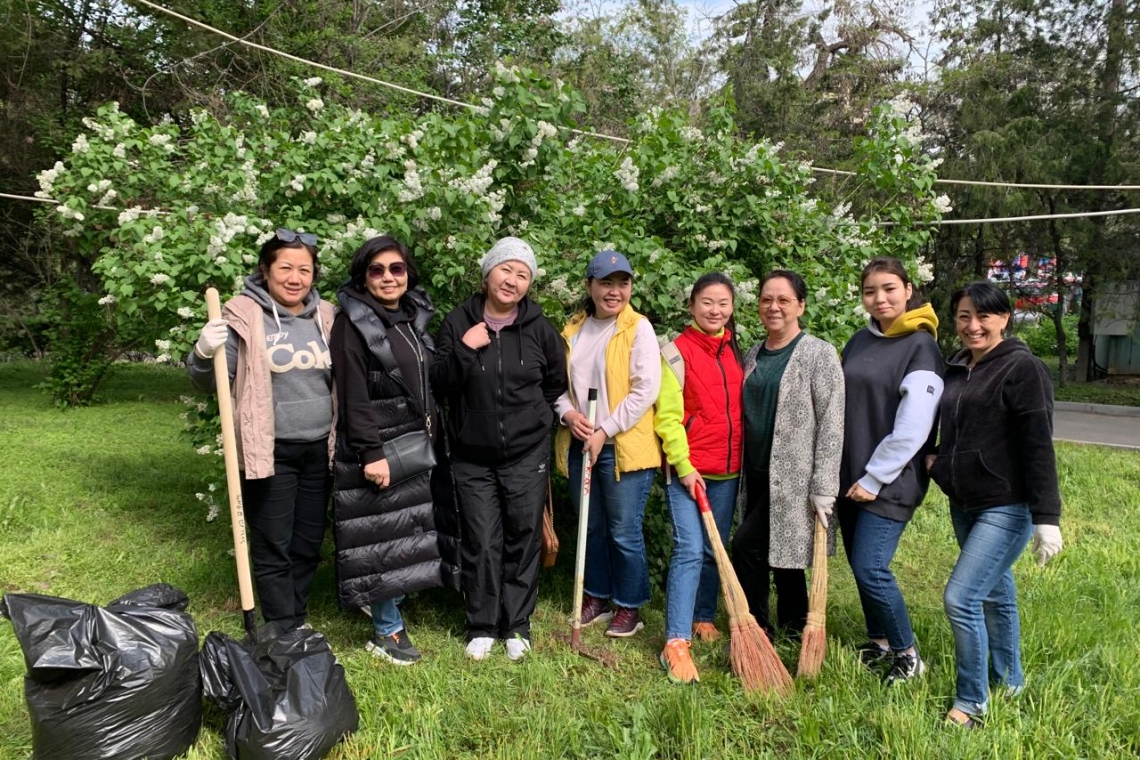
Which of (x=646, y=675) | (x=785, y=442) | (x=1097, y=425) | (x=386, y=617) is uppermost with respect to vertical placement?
(x=785, y=442)

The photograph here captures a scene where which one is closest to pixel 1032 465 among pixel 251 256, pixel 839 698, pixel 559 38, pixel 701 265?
pixel 839 698

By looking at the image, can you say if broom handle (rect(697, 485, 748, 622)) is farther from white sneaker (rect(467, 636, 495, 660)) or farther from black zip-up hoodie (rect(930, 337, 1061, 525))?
white sneaker (rect(467, 636, 495, 660))

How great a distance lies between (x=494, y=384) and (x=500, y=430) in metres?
0.21

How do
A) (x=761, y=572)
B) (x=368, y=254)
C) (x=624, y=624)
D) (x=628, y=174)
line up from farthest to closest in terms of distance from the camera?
(x=628, y=174), (x=624, y=624), (x=761, y=572), (x=368, y=254)

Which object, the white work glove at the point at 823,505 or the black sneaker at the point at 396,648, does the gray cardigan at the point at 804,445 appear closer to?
the white work glove at the point at 823,505

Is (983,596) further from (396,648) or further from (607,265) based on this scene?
(396,648)

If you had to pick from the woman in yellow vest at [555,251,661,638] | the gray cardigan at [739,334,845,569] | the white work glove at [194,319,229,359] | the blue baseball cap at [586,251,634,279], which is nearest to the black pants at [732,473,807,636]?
the gray cardigan at [739,334,845,569]

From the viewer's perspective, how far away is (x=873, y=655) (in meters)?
3.36

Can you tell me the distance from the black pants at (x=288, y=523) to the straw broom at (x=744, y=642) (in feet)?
5.56

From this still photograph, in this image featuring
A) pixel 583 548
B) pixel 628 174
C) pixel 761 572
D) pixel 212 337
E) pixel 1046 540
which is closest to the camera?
pixel 1046 540

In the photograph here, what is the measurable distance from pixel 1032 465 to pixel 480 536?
7.25ft

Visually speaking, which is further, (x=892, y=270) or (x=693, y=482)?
(x=693, y=482)

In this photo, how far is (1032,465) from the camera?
8.66ft

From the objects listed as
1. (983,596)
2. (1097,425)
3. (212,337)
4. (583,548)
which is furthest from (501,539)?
A: (1097,425)
